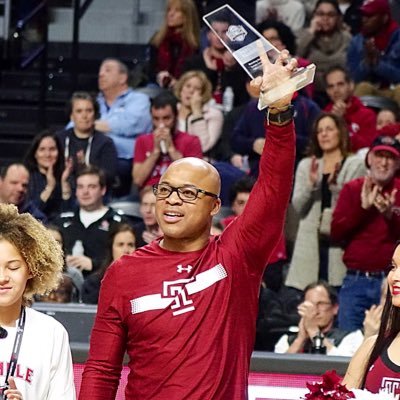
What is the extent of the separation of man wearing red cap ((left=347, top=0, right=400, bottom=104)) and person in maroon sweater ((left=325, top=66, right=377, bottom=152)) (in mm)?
753

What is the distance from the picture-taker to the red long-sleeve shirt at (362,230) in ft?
30.0

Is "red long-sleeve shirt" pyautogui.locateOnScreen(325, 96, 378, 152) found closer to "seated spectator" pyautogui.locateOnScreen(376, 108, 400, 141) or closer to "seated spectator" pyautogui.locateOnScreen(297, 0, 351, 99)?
→ "seated spectator" pyautogui.locateOnScreen(376, 108, 400, 141)

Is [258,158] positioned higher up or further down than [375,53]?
further down

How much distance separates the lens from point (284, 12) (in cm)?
1327

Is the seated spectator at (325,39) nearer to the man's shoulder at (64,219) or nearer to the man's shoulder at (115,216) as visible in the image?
the man's shoulder at (115,216)

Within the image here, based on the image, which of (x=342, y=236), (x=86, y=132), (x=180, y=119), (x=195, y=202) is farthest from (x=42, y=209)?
(x=195, y=202)

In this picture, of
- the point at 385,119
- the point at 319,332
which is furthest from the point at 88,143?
the point at 319,332

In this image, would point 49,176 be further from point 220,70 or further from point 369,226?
point 369,226

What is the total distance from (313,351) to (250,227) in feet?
10.8

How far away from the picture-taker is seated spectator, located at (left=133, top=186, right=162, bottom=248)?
9727 millimetres

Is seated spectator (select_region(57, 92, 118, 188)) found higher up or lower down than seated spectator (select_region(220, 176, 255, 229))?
higher up

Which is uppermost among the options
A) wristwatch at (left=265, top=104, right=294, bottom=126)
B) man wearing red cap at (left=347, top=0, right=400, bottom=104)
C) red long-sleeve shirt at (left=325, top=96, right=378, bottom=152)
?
man wearing red cap at (left=347, top=0, right=400, bottom=104)

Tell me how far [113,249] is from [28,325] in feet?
14.9

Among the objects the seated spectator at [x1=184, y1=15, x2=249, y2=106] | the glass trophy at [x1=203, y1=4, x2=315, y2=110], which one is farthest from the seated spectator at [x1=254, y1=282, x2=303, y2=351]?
the glass trophy at [x1=203, y1=4, x2=315, y2=110]
